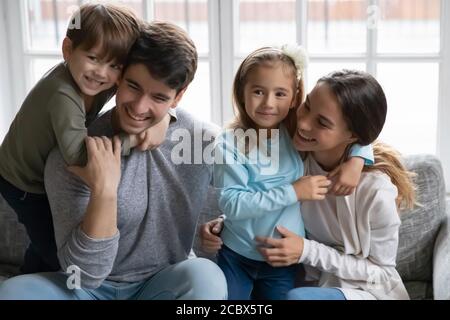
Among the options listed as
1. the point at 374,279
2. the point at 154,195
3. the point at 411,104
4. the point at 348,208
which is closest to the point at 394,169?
the point at 348,208

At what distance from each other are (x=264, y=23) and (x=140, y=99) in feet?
3.46

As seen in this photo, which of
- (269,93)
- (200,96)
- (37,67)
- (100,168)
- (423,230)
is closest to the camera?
(100,168)

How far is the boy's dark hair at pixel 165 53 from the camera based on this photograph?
173cm

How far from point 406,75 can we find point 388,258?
94cm

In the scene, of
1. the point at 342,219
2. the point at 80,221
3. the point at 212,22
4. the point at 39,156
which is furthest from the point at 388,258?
the point at 212,22

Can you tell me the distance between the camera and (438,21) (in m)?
2.54

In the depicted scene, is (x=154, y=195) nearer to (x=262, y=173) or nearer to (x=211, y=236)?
(x=211, y=236)

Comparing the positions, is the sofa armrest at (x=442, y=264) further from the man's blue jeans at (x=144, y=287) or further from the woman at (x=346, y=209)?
the man's blue jeans at (x=144, y=287)

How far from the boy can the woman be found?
375mm

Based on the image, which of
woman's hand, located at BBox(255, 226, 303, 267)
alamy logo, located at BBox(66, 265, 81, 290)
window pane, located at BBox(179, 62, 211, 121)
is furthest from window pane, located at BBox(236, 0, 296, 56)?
alamy logo, located at BBox(66, 265, 81, 290)

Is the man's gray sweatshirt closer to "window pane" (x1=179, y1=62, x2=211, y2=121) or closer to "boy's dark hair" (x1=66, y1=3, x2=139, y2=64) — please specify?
"boy's dark hair" (x1=66, y1=3, x2=139, y2=64)

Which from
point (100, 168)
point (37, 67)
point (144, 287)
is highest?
point (37, 67)

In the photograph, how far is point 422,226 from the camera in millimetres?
2168

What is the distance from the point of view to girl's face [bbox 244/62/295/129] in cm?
181
